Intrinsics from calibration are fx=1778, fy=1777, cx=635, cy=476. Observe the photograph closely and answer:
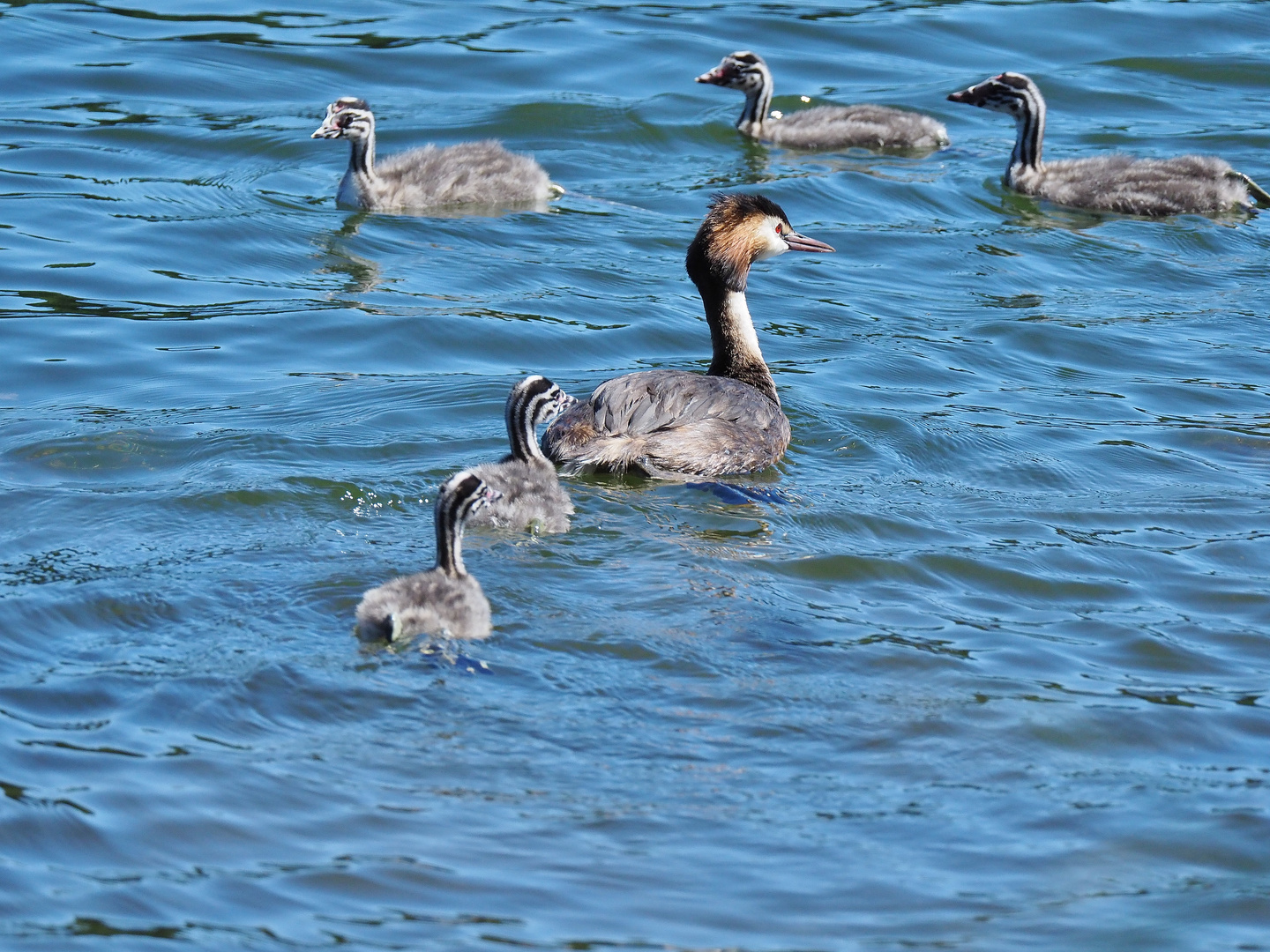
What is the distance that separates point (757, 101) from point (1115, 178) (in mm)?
3302

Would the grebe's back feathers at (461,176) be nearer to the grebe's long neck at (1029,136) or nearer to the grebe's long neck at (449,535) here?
the grebe's long neck at (1029,136)

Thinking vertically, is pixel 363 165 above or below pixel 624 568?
above

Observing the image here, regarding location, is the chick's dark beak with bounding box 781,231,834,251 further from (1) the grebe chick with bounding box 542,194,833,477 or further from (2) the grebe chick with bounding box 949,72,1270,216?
(2) the grebe chick with bounding box 949,72,1270,216

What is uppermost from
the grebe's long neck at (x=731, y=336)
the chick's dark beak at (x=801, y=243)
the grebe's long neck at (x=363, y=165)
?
the grebe's long neck at (x=363, y=165)

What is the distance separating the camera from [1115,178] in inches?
513

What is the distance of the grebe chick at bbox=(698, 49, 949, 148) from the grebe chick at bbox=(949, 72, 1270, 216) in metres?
0.84

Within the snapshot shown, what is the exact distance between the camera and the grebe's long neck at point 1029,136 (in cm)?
1355

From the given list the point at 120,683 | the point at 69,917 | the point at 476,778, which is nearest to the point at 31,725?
the point at 120,683

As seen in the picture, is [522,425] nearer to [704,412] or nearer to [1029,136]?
[704,412]

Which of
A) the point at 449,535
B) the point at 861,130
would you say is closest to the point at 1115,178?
the point at 861,130

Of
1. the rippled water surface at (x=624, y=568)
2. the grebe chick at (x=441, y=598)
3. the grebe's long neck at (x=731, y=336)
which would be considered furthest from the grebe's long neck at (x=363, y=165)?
the grebe chick at (x=441, y=598)

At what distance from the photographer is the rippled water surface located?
4949 mm

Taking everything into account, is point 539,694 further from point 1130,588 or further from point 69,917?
point 1130,588

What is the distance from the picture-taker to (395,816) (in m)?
5.11
